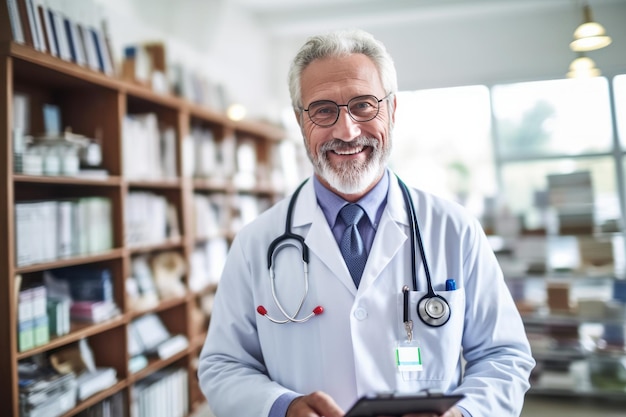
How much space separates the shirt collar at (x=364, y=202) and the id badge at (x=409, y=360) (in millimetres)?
329

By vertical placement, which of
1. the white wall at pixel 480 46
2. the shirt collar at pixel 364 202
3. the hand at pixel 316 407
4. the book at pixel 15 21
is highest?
the white wall at pixel 480 46

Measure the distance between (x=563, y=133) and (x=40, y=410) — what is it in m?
4.72

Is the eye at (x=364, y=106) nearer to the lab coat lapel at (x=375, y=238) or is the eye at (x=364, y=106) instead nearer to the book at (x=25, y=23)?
the lab coat lapel at (x=375, y=238)

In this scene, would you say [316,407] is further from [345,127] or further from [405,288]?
[345,127]

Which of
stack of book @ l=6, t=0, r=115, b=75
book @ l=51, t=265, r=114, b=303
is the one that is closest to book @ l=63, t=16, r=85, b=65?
stack of book @ l=6, t=0, r=115, b=75

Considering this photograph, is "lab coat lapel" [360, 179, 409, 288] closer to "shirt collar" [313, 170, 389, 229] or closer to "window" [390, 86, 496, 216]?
"shirt collar" [313, 170, 389, 229]

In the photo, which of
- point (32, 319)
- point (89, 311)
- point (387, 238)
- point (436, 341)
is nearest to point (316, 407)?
point (436, 341)

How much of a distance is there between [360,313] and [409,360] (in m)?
0.16

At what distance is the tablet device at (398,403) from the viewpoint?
2.64 ft

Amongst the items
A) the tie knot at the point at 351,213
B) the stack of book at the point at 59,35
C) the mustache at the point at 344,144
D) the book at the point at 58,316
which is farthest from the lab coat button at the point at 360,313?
the stack of book at the point at 59,35

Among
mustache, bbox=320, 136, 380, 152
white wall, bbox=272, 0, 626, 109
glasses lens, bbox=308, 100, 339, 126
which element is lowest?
mustache, bbox=320, 136, 380, 152

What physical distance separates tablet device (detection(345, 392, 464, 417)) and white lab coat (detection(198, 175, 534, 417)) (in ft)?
0.57

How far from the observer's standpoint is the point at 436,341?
3.51ft

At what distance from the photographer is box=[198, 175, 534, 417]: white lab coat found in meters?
1.06
